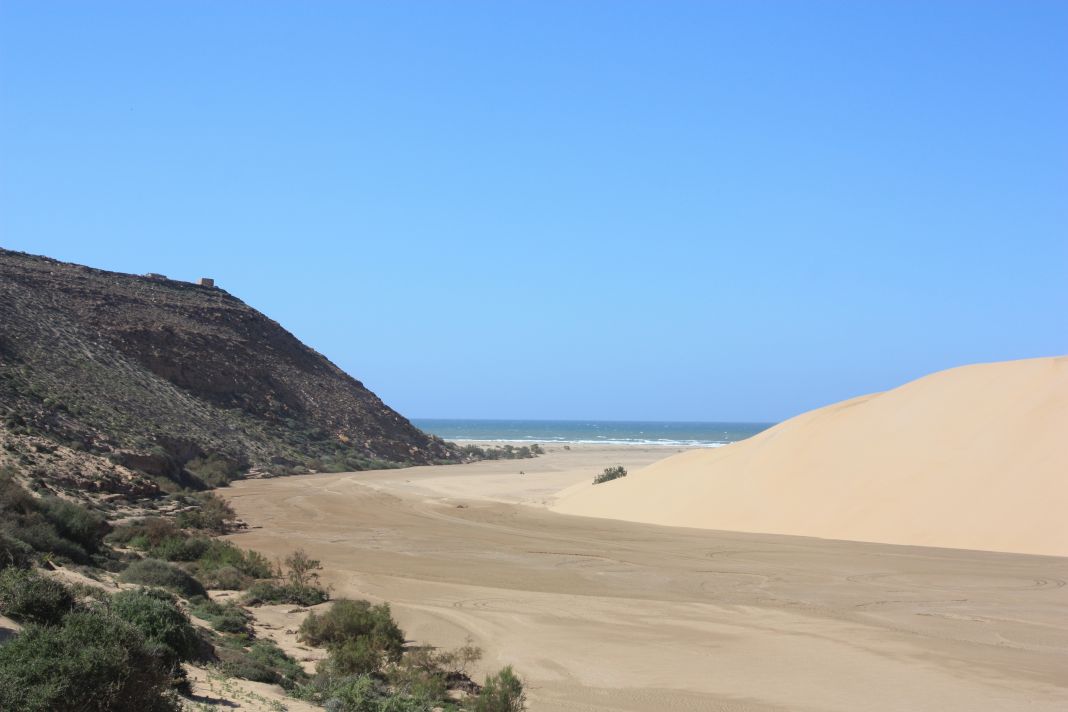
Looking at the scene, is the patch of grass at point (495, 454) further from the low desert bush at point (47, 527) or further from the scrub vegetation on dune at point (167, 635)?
the low desert bush at point (47, 527)

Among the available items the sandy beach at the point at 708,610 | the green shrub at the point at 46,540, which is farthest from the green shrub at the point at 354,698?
the green shrub at the point at 46,540

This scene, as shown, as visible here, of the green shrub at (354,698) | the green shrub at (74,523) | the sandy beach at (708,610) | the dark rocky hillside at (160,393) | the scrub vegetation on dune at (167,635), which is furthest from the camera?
the dark rocky hillside at (160,393)

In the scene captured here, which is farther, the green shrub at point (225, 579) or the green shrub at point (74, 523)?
the green shrub at point (225, 579)

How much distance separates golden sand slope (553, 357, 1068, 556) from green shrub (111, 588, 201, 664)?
18.4 m

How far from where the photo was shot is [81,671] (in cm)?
630

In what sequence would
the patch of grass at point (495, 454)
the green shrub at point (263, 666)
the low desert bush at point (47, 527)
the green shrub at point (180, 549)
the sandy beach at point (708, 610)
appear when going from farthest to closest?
the patch of grass at point (495, 454)
the green shrub at point (180, 549)
the low desert bush at point (47, 527)
the sandy beach at point (708, 610)
the green shrub at point (263, 666)

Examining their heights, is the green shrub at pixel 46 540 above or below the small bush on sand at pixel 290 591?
above

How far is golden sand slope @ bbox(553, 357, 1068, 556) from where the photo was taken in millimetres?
23047

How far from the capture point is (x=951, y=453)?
85.0 feet

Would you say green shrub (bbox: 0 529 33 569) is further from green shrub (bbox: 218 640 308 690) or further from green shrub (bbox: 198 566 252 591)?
green shrub (bbox: 198 566 252 591)

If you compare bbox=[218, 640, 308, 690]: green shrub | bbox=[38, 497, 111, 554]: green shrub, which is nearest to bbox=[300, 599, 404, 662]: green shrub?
bbox=[218, 640, 308, 690]: green shrub

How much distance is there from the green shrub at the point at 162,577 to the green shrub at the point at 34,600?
4436 millimetres

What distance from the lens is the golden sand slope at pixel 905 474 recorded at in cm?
2305

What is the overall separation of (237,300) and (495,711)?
59.8 m
